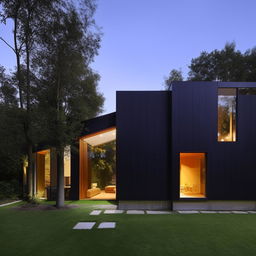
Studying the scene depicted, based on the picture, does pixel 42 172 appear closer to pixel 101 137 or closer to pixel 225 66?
pixel 101 137

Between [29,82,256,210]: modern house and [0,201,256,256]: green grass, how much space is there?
106 cm

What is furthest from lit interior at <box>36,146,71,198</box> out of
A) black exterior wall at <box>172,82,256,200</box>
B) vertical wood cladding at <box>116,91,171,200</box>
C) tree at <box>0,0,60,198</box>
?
black exterior wall at <box>172,82,256,200</box>

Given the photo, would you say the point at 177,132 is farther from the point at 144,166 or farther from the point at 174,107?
the point at 144,166

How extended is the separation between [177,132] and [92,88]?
5.74 metres

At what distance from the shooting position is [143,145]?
8234mm

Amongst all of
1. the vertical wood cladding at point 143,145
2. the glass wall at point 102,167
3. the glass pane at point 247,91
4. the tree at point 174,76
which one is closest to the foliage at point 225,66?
the tree at point 174,76

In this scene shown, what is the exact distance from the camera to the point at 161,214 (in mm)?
7285

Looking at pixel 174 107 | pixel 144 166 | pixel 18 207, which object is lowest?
pixel 18 207

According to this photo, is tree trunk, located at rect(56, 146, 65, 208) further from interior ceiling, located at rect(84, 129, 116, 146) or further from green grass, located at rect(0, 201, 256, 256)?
interior ceiling, located at rect(84, 129, 116, 146)

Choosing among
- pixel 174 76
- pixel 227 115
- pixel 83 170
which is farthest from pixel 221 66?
pixel 83 170

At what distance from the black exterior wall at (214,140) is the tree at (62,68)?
3903 mm

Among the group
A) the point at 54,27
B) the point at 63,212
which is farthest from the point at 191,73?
the point at 63,212

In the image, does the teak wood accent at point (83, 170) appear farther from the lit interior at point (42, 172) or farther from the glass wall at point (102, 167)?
the glass wall at point (102, 167)

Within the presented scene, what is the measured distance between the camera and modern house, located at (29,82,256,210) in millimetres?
7965
